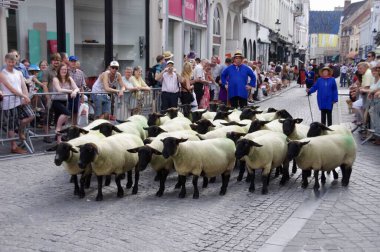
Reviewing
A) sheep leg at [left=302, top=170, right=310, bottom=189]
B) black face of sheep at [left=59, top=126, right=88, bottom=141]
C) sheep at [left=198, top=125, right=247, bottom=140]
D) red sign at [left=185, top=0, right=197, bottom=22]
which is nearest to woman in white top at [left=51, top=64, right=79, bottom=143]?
black face of sheep at [left=59, top=126, right=88, bottom=141]

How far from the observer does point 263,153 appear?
663cm

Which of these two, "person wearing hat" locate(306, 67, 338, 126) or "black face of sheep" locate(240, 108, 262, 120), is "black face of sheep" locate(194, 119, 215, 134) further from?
"person wearing hat" locate(306, 67, 338, 126)

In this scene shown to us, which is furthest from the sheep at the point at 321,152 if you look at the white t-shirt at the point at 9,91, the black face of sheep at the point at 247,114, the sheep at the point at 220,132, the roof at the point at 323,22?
the roof at the point at 323,22

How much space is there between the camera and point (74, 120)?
9766 millimetres

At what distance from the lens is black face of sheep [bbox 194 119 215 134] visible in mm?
7965

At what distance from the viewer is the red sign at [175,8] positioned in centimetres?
1831

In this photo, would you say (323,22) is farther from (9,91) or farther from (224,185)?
(224,185)

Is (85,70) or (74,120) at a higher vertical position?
(85,70)

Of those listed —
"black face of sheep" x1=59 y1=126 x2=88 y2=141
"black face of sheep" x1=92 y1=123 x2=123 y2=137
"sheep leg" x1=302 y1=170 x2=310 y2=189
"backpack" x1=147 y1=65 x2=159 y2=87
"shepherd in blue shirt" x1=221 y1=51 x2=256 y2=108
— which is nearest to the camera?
"sheep leg" x1=302 y1=170 x2=310 y2=189

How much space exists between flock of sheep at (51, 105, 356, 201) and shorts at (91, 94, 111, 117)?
249 cm

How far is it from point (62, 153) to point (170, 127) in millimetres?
2382

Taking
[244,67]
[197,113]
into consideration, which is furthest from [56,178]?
[244,67]

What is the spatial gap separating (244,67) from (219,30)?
1695 cm

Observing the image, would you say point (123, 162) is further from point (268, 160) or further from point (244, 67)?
point (244, 67)
